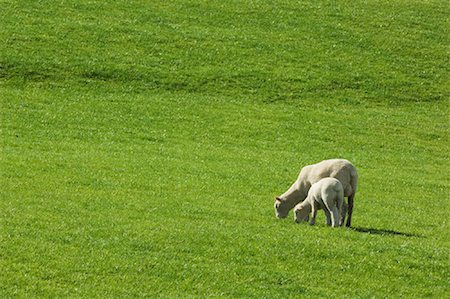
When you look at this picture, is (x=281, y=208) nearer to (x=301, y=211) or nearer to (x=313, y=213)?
(x=301, y=211)

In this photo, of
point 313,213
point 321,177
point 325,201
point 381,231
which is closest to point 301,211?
point 313,213

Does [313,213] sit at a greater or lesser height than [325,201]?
lesser

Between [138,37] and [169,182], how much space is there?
26231 millimetres

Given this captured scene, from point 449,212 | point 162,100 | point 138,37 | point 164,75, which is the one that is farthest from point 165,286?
point 138,37

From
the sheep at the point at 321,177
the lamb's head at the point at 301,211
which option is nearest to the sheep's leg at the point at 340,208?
the sheep at the point at 321,177

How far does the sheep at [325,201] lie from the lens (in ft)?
80.4

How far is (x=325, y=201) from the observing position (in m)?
24.5

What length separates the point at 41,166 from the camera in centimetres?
3189

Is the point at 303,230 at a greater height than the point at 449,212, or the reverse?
the point at 303,230

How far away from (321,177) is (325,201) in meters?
1.63

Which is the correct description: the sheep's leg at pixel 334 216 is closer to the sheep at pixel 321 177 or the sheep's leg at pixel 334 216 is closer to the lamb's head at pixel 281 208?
the sheep at pixel 321 177

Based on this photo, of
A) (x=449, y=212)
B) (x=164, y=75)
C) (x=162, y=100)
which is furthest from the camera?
(x=164, y=75)

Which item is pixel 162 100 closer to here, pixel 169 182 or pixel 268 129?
pixel 268 129

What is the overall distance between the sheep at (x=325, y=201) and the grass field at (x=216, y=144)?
0.58 m
